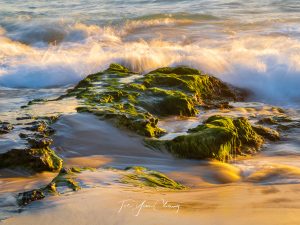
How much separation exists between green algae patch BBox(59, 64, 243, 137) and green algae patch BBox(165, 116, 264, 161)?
439 mm

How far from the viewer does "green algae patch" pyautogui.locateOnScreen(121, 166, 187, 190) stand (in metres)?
3.39

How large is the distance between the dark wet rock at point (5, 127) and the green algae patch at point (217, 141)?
139 centimetres

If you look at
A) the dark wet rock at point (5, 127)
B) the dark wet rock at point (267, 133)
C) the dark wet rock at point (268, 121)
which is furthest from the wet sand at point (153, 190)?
the dark wet rock at point (268, 121)

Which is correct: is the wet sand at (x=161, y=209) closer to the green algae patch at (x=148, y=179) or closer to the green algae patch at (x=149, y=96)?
the green algae patch at (x=148, y=179)

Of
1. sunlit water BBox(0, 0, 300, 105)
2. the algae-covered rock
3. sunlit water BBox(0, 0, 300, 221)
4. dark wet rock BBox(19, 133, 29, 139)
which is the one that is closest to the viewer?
the algae-covered rock

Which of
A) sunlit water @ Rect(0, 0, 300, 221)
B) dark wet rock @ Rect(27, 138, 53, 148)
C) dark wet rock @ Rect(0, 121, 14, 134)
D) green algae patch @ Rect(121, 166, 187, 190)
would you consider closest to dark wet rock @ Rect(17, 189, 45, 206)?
green algae patch @ Rect(121, 166, 187, 190)

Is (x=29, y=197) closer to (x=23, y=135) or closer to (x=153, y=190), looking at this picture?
(x=153, y=190)

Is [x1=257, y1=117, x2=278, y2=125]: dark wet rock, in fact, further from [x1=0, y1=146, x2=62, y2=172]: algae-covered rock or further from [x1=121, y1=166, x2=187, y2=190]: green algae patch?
[x1=0, y1=146, x2=62, y2=172]: algae-covered rock

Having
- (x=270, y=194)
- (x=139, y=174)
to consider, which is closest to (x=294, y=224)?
(x=270, y=194)

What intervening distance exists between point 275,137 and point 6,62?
6311mm

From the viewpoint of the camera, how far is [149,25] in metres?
14.6

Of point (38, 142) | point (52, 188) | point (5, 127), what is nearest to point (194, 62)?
point (5, 127)

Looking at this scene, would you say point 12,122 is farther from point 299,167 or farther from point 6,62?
point 6,62

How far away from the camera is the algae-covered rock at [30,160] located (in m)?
3.71
